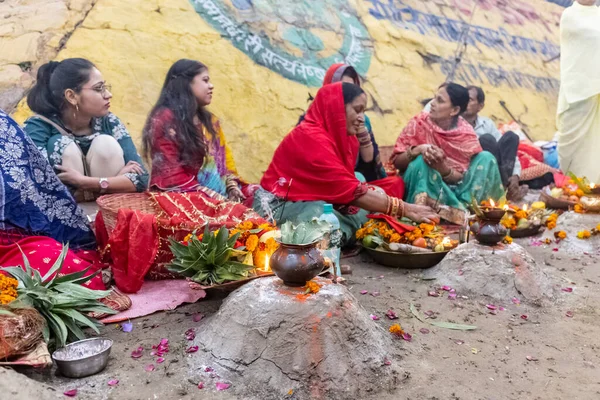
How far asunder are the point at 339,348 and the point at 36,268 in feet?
6.08

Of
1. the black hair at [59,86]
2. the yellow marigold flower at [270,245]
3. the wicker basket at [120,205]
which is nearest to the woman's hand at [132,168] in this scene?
the wicker basket at [120,205]

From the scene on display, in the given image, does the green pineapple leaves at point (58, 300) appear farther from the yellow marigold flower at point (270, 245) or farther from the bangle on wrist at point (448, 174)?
the bangle on wrist at point (448, 174)

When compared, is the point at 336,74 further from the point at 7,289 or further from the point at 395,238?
the point at 7,289

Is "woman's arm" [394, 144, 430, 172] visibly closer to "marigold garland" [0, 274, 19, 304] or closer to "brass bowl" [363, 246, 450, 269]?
"brass bowl" [363, 246, 450, 269]

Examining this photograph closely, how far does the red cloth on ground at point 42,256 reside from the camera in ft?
10.2

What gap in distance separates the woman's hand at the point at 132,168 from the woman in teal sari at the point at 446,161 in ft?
9.18

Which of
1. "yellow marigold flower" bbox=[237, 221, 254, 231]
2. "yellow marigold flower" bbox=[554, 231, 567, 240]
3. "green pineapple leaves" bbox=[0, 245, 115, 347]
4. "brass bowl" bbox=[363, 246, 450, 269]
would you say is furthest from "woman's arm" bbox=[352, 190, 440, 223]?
"green pineapple leaves" bbox=[0, 245, 115, 347]

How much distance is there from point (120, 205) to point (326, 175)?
1.70 m

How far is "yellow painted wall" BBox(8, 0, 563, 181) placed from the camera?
550 cm

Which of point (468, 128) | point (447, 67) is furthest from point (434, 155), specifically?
point (447, 67)

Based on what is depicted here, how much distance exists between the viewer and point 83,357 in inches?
97.1

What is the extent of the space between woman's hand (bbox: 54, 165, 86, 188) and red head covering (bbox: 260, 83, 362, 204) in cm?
161

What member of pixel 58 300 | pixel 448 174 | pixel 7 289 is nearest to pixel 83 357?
pixel 58 300

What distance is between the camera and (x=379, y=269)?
4.43 meters
